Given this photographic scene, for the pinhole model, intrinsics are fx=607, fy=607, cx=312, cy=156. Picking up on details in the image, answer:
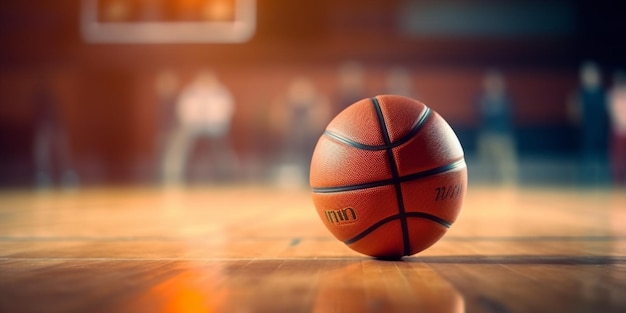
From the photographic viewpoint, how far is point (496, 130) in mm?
9234

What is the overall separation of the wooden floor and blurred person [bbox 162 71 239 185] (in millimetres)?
7116

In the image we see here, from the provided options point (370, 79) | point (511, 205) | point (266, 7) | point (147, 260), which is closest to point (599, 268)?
point (147, 260)

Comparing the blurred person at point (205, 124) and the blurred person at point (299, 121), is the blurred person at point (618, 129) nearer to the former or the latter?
the blurred person at point (299, 121)

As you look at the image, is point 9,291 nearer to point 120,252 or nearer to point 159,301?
point 159,301

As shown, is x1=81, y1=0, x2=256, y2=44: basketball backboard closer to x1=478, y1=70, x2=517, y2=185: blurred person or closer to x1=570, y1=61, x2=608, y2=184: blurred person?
x1=478, y1=70, x2=517, y2=185: blurred person

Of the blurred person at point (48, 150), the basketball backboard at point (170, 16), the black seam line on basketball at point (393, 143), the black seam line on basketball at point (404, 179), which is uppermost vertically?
the basketball backboard at point (170, 16)

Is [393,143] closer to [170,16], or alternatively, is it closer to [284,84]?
[170,16]

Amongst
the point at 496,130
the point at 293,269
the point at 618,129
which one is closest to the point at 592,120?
the point at 618,129

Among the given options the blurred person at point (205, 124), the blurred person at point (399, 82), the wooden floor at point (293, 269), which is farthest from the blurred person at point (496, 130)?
the wooden floor at point (293, 269)

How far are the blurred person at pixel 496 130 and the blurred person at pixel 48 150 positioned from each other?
19.6 ft

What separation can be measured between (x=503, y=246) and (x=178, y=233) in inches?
50.4

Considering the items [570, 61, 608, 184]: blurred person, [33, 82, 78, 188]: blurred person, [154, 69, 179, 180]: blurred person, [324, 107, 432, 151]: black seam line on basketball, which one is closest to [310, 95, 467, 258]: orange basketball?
[324, 107, 432, 151]: black seam line on basketball

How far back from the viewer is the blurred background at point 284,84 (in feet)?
26.5

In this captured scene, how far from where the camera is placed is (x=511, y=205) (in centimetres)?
409
